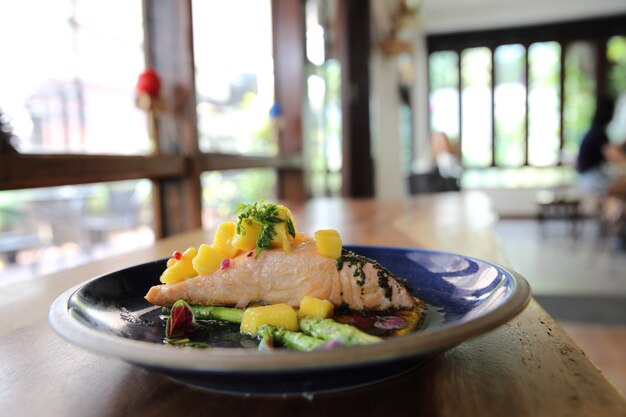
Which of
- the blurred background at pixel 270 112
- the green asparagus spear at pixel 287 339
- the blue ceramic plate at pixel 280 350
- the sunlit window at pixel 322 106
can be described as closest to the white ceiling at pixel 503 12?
the blurred background at pixel 270 112

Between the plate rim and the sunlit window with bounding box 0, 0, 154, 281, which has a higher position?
the sunlit window with bounding box 0, 0, 154, 281

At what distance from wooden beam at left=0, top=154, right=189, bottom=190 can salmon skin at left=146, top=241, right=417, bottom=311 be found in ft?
3.67

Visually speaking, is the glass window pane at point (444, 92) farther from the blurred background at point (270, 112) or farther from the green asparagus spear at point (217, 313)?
the green asparagus spear at point (217, 313)

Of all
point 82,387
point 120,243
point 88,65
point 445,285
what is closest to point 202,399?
point 82,387

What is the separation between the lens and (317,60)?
15.9 ft

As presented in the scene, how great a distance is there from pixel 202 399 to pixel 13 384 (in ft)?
0.77

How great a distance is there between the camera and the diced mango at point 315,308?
0.67 metres

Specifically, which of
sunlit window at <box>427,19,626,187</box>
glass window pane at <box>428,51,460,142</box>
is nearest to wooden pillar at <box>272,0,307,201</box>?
glass window pane at <box>428,51,460,142</box>

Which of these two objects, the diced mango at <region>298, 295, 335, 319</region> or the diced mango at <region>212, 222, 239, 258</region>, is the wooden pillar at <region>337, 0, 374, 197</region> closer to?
the diced mango at <region>212, 222, 239, 258</region>

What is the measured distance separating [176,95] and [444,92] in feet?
30.8

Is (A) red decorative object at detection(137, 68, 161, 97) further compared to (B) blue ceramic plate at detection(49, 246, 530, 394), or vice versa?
(A) red decorative object at detection(137, 68, 161, 97)

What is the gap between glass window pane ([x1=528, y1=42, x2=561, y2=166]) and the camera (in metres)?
10.5

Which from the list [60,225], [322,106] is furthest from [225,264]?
[60,225]

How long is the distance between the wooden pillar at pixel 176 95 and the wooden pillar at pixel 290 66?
176cm
